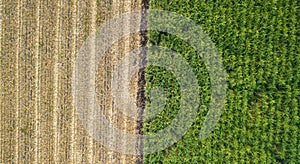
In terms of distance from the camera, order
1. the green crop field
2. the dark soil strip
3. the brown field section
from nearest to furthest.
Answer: the green crop field → the dark soil strip → the brown field section

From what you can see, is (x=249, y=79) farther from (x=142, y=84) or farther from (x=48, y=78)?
(x=48, y=78)

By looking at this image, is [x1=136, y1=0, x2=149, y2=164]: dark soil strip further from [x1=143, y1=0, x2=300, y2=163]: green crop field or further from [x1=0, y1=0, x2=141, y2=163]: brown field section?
[x1=143, y1=0, x2=300, y2=163]: green crop field

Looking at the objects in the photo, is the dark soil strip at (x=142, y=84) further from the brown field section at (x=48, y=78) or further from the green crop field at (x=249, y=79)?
Result: the green crop field at (x=249, y=79)

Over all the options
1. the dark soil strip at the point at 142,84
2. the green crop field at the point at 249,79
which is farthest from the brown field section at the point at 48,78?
the green crop field at the point at 249,79

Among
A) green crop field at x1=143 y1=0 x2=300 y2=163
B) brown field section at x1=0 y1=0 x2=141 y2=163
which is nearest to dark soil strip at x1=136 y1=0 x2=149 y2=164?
brown field section at x1=0 y1=0 x2=141 y2=163

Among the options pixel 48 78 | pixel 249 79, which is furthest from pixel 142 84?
pixel 48 78

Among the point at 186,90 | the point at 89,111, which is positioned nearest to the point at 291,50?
the point at 186,90
